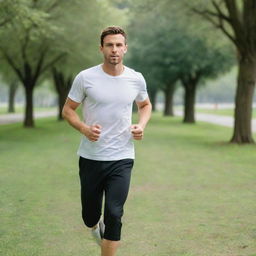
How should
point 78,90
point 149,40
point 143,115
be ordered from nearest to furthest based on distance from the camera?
point 78,90 → point 143,115 → point 149,40

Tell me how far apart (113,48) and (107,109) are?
1.67 feet

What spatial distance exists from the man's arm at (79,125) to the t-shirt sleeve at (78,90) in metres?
0.05

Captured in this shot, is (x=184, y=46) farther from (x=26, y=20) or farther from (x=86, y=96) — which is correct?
(x=86, y=96)

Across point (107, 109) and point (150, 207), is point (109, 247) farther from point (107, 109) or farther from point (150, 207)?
point (150, 207)

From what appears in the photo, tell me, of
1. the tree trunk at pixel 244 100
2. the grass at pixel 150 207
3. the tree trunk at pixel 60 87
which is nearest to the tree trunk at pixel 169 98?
the tree trunk at pixel 60 87

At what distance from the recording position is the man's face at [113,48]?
13.9ft

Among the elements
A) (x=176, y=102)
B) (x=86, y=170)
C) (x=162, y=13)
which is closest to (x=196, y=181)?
→ (x=86, y=170)

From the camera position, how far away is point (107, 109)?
13.9 feet

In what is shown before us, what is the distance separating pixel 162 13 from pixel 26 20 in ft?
22.8

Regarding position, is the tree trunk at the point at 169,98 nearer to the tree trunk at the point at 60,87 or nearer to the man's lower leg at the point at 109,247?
the tree trunk at the point at 60,87

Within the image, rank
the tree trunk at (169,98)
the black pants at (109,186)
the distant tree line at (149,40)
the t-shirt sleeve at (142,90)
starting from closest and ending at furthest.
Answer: the black pants at (109,186) → the t-shirt sleeve at (142,90) → the distant tree line at (149,40) → the tree trunk at (169,98)

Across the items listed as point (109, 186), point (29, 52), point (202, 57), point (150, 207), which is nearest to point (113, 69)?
point (109, 186)

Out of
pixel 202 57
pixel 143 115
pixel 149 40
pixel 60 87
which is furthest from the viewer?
pixel 60 87

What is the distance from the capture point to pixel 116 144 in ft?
14.0
